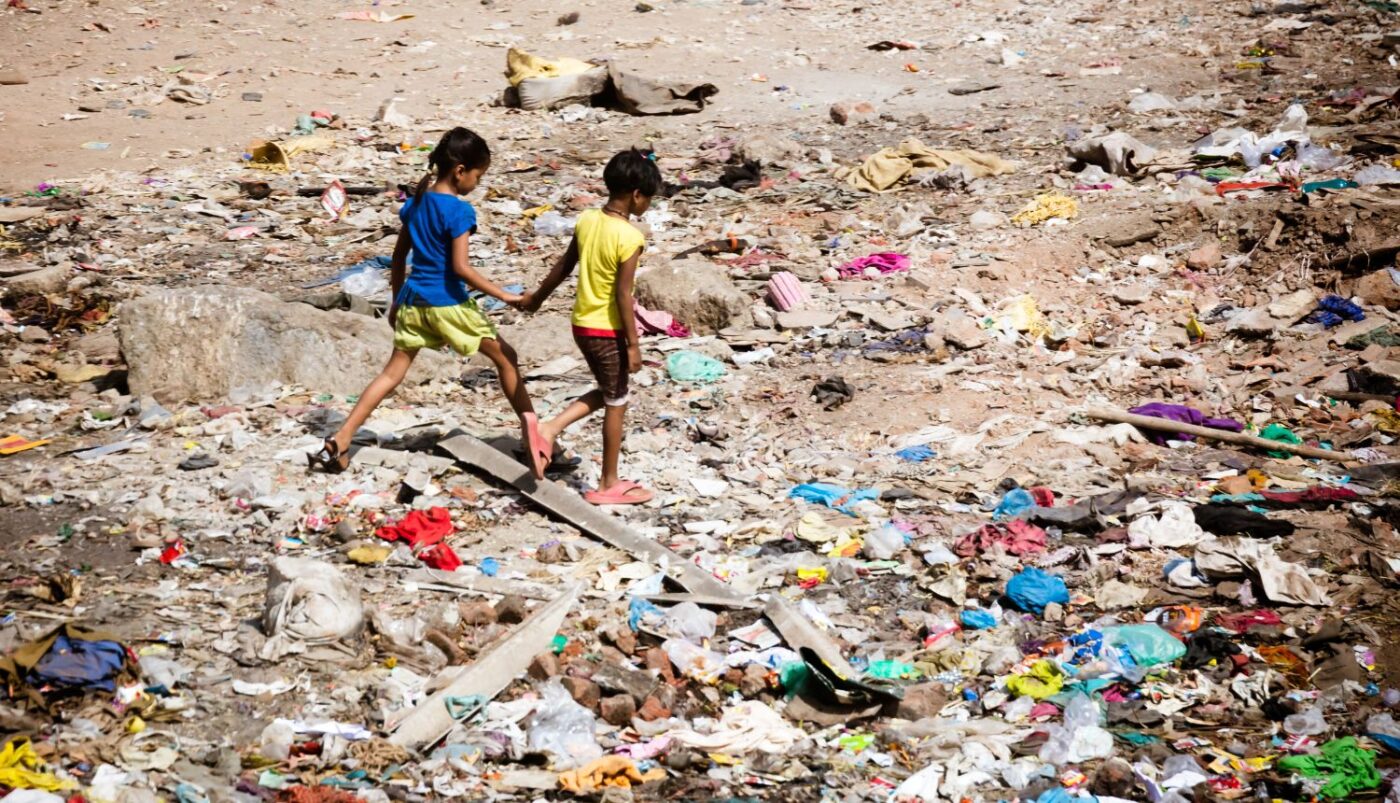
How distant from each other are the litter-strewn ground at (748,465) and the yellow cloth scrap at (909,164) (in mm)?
42

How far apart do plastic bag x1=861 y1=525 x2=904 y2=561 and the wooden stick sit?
67.1 inches

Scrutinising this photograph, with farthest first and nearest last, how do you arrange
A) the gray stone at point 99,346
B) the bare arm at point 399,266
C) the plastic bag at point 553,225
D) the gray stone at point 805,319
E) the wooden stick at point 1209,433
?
the plastic bag at point 553,225, the gray stone at point 805,319, the gray stone at point 99,346, the wooden stick at point 1209,433, the bare arm at point 399,266

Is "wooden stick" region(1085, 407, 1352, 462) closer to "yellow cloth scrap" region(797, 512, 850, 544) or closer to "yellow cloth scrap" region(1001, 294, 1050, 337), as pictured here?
"yellow cloth scrap" region(1001, 294, 1050, 337)

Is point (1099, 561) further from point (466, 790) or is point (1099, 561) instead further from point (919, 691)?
point (466, 790)

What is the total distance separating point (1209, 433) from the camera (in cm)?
552

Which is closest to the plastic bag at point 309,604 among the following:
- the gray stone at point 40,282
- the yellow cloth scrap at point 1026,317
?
the yellow cloth scrap at point 1026,317

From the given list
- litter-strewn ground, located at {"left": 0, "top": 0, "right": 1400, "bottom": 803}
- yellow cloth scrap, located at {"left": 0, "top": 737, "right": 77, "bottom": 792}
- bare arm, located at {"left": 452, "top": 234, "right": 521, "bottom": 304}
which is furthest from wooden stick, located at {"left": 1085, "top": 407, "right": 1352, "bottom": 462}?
yellow cloth scrap, located at {"left": 0, "top": 737, "right": 77, "bottom": 792}

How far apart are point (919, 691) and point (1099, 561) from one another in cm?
118

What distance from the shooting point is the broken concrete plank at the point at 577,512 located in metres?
4.20

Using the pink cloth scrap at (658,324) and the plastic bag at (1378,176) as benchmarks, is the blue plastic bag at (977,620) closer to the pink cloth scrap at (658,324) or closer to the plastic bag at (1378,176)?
the pink cloth scrap at (658,324)

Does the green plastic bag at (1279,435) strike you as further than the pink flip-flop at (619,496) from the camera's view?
Yes

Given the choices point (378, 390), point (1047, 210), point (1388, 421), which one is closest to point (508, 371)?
point (378, 390)

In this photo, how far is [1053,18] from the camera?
1412 cm

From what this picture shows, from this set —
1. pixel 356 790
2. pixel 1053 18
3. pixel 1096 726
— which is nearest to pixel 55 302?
pixel 356 790
